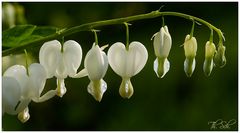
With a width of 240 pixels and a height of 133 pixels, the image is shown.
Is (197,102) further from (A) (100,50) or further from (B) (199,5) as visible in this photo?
(A) (100,50)

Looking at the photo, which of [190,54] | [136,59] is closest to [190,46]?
[190,54]

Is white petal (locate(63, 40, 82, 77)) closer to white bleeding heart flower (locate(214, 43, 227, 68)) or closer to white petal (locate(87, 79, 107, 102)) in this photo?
white petal (locate(87, 79, 107, 102))

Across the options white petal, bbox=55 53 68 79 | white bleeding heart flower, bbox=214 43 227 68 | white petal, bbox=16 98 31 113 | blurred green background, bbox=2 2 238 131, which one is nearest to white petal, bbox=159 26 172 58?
white bleeding heart flower, bbox=214 43 227 68

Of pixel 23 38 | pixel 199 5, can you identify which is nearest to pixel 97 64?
pixel 23 38

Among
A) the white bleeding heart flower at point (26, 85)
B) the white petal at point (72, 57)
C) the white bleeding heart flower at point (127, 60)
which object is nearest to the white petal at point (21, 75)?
the white bleeding heart flower at point (26, 85)

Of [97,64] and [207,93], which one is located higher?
[97,64]

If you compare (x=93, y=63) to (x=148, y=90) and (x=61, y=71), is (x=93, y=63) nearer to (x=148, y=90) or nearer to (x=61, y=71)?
(x=61, y=71)

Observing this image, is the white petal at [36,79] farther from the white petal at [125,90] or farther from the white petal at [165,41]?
the white petal at [165,41]
